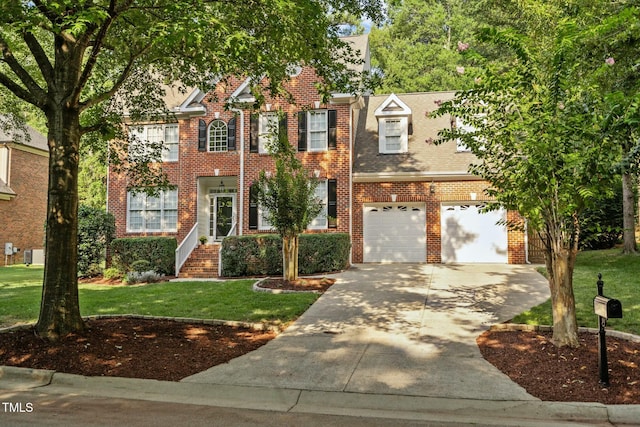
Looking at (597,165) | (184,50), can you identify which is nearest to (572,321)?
(597,165)

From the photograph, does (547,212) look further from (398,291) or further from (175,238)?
(175,238)

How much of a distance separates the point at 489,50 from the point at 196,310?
20.3m

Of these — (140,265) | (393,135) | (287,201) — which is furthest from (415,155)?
(140,265)

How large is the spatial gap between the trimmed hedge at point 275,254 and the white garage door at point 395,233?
84.9 inches

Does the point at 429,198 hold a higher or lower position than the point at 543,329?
higher

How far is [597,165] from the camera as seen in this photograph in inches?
215

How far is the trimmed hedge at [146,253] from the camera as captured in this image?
1562 centimetres

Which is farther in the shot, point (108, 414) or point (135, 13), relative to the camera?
point (135, 13)

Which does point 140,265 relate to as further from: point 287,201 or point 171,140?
point 287,201

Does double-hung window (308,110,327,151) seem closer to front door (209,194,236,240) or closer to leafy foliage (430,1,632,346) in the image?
front door (209,194,236,240)

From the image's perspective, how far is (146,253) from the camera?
15648 millimetres

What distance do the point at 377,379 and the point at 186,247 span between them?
39.7ft

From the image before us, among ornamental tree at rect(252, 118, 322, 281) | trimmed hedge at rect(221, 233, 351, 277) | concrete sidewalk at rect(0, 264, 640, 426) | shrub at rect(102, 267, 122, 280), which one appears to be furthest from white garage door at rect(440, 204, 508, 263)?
shrub at rect(102, 267, 122, 280)

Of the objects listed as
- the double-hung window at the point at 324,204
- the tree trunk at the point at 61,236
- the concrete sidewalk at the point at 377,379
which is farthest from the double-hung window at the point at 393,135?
the tree trunk at the point at 61,236
